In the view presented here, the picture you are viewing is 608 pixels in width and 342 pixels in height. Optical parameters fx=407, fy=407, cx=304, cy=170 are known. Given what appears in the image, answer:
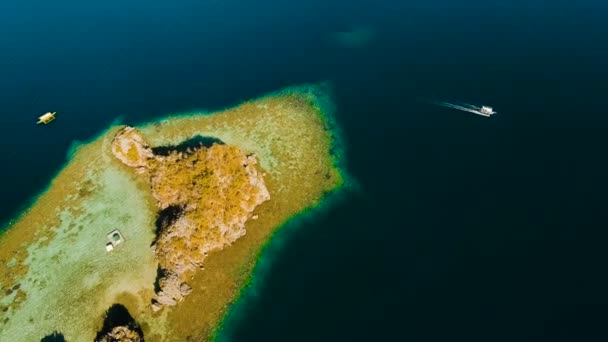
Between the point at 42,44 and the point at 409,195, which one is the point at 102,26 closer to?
the point at 42,44

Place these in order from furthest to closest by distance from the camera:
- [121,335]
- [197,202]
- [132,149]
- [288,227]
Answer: [132,149] < [288,227] < [197,202] < [121,335]

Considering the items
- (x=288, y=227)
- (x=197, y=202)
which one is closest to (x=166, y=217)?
(x=197, y=202)

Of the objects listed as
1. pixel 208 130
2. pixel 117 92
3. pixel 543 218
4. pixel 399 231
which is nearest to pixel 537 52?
pixel 543 218

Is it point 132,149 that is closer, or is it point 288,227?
point 288,227

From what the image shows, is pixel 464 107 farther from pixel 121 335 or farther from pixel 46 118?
pixel 46 118

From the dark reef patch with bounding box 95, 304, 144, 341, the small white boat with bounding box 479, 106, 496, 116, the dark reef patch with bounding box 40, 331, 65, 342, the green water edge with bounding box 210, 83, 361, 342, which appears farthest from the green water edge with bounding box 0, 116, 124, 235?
the small white boat with bounding box 479, 106, 496, 116

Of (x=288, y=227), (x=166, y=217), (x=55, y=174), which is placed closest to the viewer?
(x=166, y=217)

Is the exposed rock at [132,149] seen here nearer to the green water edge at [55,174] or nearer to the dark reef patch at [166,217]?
the green water edge at [55,174]
